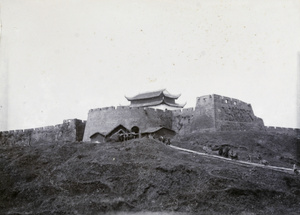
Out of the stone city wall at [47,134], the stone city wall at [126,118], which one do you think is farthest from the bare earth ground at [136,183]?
the stone city wall at [47,134]

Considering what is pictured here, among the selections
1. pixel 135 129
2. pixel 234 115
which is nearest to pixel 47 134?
pixel 135 129

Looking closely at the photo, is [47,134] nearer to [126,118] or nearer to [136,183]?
[126,118]

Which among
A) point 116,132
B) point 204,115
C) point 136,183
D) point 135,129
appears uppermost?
point 204,115

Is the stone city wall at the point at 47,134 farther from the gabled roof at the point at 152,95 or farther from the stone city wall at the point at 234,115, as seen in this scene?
the stone city wall at the point at 234,115

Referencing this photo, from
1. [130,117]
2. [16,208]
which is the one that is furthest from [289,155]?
[16,208]

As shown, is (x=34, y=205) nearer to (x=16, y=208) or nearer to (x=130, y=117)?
(x=16, y=208)

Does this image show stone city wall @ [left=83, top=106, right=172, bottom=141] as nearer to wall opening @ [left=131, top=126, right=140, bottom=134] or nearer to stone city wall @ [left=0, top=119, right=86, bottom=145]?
wall opening @ [left=131, top=126, right=140, bottom=134]

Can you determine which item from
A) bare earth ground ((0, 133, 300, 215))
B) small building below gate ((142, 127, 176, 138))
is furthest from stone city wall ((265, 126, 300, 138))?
bare earth ground ((0, 133, 300, 215))
